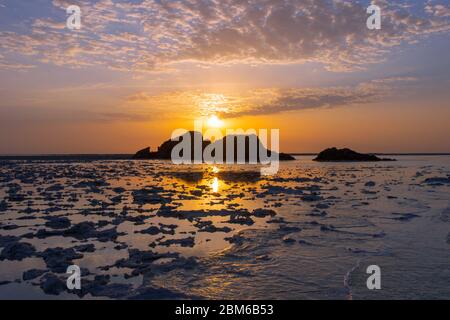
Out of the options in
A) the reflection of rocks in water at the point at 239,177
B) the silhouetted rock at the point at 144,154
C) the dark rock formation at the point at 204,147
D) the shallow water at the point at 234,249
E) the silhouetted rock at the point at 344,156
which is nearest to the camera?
the shallow water at the point at 234,249

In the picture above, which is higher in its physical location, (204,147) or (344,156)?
(204,147)

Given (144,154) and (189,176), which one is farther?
(144,154)

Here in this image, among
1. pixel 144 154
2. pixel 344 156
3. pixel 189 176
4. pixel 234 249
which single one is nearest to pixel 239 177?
pixel 189 176

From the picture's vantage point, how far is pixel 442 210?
50.7ft

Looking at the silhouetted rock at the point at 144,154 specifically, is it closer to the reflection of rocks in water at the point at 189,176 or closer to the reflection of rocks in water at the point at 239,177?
the reflection of rocks in water at the point at 189,176

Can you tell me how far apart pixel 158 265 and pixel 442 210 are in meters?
12.5

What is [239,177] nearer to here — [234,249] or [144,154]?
[234,249]

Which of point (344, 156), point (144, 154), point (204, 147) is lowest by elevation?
point (344, 156)

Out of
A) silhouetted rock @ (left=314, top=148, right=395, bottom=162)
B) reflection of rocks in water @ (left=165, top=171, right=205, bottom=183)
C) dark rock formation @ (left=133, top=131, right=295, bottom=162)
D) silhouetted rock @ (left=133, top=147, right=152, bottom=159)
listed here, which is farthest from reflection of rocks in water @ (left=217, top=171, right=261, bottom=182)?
silhouetted rock @ (left=133, top=147, right=152, bottom=159)

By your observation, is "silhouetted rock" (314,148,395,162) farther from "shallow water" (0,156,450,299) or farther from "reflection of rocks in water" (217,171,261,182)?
"shallow water" (0,156,450,299)

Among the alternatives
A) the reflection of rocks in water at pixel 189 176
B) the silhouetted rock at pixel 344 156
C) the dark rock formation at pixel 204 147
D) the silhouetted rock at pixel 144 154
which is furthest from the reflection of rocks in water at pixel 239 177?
the silhouetted rock at pixel 144 154
